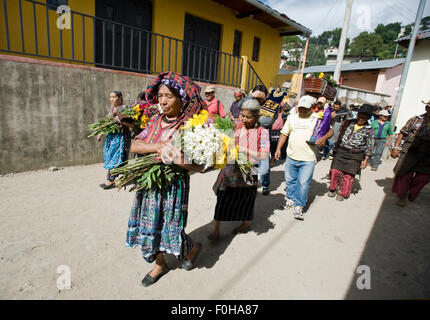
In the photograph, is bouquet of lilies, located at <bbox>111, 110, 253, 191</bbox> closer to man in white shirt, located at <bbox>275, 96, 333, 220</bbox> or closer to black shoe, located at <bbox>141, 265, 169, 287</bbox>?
black shoe, located at <bbox>141, 265, 169, 287</bbox>

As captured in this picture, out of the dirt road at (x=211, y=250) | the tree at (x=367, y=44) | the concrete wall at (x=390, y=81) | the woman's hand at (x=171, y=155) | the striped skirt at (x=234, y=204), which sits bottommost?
the dirt road at (x=211, y=250)

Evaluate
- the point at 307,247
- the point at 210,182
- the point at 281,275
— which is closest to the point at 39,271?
the point at 281,275

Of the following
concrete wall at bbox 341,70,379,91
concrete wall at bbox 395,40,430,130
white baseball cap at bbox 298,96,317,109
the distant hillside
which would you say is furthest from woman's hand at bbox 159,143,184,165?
the distant hillside

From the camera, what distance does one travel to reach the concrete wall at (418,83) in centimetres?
1377

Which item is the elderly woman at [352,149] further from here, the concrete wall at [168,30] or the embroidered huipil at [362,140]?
the concrete wall at [168,30]

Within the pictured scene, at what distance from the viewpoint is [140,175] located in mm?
2141

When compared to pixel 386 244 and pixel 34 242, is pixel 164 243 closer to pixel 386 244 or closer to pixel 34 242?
pixel 34 242

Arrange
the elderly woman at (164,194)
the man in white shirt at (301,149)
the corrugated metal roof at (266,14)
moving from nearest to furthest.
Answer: the elderly woman at (164,194), the man in white shirt at (301,149), the corrugated metal roof at (266,14)

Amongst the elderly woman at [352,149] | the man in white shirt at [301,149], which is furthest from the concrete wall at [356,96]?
the man in white shirt at [301,149]

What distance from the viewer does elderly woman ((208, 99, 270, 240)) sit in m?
2.88

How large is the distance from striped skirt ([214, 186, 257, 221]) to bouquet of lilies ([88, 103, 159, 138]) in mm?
1333

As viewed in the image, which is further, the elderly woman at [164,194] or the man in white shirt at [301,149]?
the man in white shirt at [301,149]

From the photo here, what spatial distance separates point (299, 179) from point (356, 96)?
16.5 meters

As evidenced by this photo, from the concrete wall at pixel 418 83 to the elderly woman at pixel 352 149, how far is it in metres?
12.8
